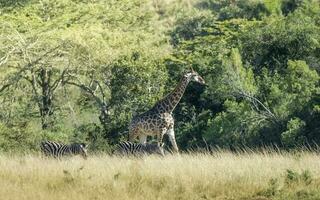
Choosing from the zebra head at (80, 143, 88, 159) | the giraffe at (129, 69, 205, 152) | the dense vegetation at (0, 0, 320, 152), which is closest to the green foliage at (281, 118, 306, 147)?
the dense vegetation at (0, 0, 320, 152)

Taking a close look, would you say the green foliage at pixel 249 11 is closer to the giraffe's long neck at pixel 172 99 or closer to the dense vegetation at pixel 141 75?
the dense vegetation at pixel 141 75

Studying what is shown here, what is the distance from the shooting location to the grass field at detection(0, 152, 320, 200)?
1002cm

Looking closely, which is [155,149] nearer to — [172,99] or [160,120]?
[160,120]

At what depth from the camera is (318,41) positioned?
63.8 feet

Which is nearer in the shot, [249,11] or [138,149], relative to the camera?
[138,149]

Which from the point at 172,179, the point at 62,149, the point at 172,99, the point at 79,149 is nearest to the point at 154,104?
the point at 172,99

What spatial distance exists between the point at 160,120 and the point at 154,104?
3.01 m

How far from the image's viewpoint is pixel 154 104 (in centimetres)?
2039

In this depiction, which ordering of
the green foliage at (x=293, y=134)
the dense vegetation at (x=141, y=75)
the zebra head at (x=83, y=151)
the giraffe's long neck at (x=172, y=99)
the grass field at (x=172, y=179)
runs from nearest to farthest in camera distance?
1. the grass field at (x=172, y=179)
2. the zebra head at (x=83, y=151)
3. the green foliage at (x=293, y=134)
4. the giraffe's long neck at (x=172, y=99)
5. the dense vegetation at (x=141, y=75)

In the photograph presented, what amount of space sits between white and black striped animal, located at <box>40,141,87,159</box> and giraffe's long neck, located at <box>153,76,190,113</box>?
2626 mm

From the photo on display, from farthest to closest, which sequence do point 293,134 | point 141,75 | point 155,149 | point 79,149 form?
point 141,75 < point 293,134 < point 79,149 < point 155,149

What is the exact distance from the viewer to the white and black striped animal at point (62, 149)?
1570 centimetres

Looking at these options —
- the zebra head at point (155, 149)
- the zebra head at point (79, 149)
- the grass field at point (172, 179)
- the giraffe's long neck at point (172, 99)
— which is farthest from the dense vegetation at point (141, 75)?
the grass field at point (172, 179)

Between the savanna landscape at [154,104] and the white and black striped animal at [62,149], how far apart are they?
41 millimetres
